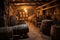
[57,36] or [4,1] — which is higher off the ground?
[4,1]

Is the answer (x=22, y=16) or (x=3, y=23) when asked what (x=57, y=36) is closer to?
(x=3, y=23)

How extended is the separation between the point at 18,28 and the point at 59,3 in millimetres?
2949

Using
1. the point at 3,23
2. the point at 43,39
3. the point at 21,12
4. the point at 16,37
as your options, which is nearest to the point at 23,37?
the point at 16,37

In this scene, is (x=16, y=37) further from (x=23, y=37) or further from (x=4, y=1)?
(x=4, y=1)

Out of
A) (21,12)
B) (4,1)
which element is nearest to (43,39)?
(4,1)

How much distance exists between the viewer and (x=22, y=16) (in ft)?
65.5

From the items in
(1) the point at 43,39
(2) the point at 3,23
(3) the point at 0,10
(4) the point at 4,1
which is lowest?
(1) the point at 43,39

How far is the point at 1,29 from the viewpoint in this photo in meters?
4.48

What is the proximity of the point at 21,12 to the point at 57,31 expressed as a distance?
595 inches

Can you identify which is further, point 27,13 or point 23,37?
point 27,13

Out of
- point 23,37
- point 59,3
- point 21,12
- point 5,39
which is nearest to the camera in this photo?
point 5,39

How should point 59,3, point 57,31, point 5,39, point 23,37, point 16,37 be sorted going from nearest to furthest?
point 5,39 < point 57,31 < point 16,37 < point 23,37 < point 59,3

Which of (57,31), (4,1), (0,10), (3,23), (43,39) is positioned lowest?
(43,39)

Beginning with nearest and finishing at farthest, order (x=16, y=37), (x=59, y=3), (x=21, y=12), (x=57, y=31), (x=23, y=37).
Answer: (x=57, y=31) < (x=16, y=37) < (x=23, y=37) < (x=59, y=3) < (x=21, y=12)
